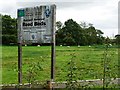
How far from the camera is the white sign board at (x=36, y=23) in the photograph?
27.9 feet

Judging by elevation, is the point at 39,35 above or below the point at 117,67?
above

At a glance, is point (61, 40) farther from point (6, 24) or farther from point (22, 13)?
point (22, 13)

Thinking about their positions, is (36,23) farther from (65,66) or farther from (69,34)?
(69,34)

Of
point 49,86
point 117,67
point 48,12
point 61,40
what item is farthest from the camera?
point 61,40

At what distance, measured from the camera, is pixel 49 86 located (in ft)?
21.8

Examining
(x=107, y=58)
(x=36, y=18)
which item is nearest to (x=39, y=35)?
(x=36, y=18)

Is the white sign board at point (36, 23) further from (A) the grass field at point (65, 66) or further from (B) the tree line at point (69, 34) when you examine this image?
(B) the tree line at point (69, 34)

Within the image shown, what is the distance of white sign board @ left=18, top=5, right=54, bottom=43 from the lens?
8516 mm

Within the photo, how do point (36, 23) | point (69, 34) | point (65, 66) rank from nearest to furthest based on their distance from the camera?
point (36, 23)
point (65, 66)
point (69, 34)

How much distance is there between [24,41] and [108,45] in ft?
13.9

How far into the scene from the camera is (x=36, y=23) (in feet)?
29.1

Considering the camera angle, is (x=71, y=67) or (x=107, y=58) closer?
(x=71, y=67)

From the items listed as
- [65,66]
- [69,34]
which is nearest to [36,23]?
[65,66]

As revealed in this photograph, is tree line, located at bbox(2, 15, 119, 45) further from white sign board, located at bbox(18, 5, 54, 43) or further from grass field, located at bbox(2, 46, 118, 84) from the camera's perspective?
white sign board, located at bbox(18, 5, 54, 43)
